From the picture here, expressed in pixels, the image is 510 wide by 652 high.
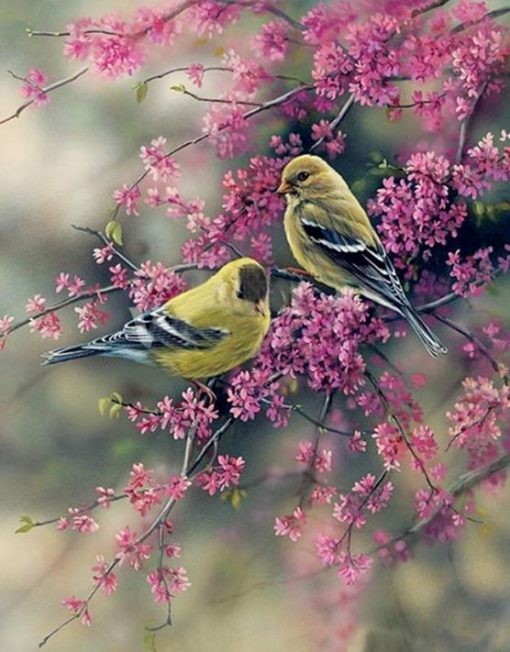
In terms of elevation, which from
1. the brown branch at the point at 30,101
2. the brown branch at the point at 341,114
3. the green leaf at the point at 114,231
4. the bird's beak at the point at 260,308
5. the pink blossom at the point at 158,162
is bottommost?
the bird's beak at the point at 260,308

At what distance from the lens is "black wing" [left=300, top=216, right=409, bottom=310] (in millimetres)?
1451

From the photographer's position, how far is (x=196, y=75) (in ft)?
4.78

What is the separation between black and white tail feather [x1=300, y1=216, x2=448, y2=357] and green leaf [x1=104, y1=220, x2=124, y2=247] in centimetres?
30

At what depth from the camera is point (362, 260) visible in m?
1.45

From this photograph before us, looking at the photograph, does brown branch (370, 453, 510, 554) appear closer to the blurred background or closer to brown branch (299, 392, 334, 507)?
the blurred background

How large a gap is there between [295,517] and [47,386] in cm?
46

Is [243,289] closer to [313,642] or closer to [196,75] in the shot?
[196,75]

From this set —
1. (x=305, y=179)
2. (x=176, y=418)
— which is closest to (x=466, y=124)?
(x=305, y=179)

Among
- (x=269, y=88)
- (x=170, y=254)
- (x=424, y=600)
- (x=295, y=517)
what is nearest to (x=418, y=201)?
(x=269, y=88)

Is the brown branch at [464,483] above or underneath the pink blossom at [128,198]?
underneath

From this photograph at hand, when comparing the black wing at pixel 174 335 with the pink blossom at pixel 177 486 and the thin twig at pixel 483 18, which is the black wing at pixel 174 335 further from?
the thin twig at pixel 483 18

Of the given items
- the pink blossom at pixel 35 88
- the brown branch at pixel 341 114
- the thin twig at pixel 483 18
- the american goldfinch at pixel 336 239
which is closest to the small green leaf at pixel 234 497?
the american goldfinch at pixel 336 239

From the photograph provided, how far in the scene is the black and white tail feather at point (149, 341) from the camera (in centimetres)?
141

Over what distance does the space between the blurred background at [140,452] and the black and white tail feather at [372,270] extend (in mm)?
44
